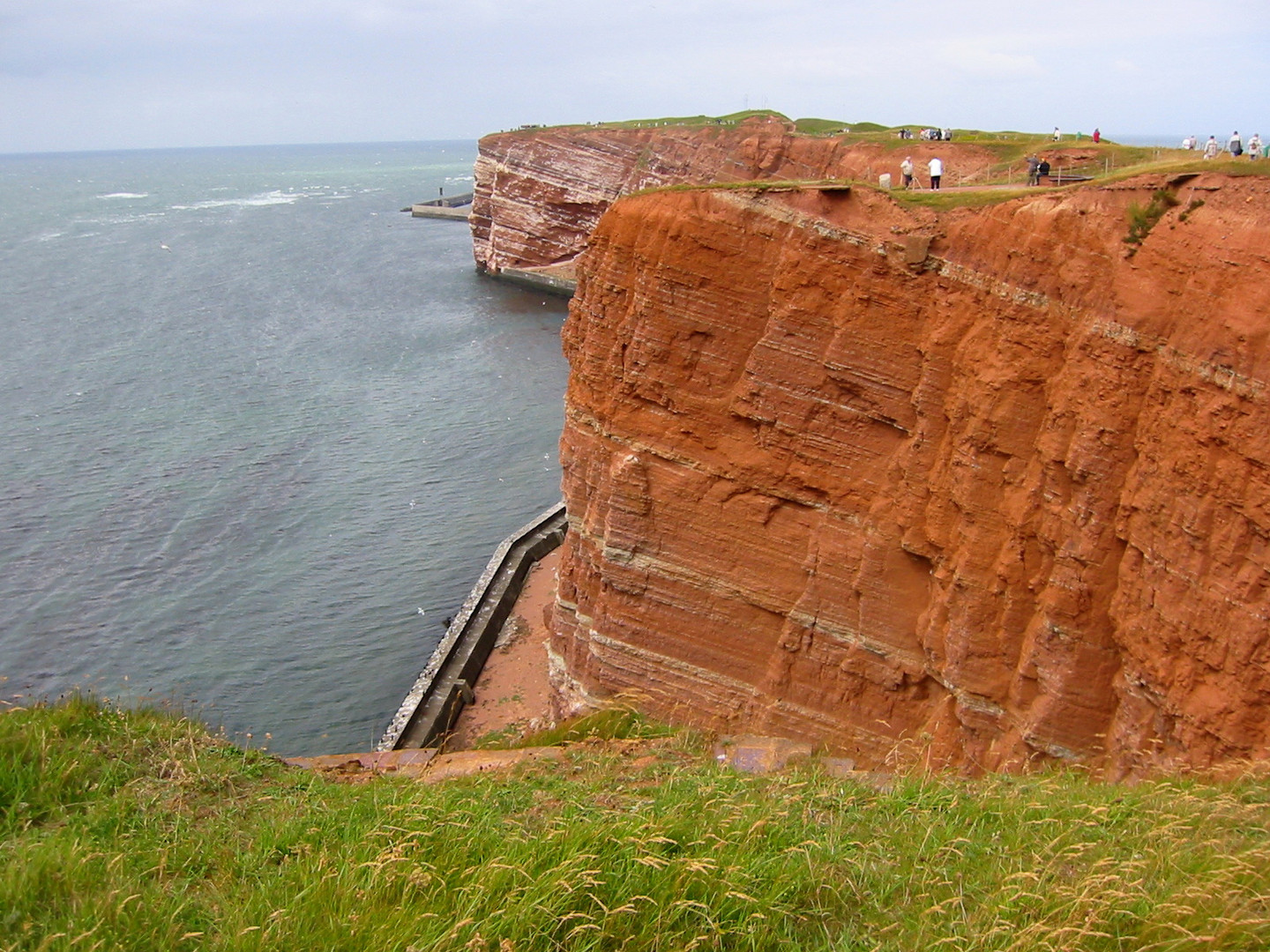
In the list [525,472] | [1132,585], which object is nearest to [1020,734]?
[1132,585]

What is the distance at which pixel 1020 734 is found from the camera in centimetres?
1727

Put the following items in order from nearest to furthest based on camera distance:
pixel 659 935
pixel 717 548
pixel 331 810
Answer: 1. pixel 659 935
2. pixel 331 810
3. pixel 717 548

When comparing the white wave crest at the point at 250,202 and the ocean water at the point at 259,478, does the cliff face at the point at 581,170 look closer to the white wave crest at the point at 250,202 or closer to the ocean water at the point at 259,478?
the ocean water at the point at 259,478

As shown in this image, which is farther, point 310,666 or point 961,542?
point 310,666

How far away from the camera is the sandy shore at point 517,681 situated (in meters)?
28.7

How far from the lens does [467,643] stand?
32.8 metres

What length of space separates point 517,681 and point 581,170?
6775 cm

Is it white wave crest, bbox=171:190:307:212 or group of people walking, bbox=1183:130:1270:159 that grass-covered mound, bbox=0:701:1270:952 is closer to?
group of people walking, bbox=1183:130:1270:159

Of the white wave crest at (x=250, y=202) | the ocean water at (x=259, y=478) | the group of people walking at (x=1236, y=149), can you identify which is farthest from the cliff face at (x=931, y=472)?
the white wave crest at (x=250, y=202)

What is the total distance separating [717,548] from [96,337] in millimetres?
66146

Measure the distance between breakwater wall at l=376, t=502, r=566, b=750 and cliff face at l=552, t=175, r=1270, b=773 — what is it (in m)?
6.89

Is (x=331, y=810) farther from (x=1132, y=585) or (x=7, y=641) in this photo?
(x=7, y=641)

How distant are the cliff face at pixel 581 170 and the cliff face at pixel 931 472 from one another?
1961 inches

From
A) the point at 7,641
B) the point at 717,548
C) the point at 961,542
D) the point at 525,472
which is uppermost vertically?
the point at 961,542
